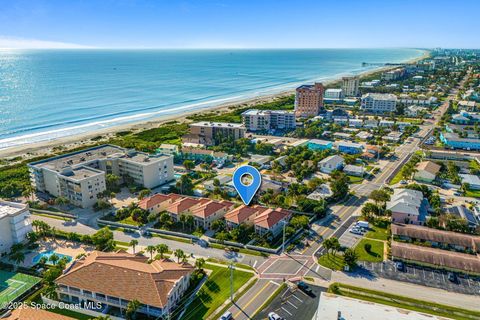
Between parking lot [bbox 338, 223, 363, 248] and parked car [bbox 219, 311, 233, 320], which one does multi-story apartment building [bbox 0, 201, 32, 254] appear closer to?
parked car [bbox 219, 311, 233, 320]

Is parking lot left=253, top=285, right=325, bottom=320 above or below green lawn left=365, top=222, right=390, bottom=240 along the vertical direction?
below

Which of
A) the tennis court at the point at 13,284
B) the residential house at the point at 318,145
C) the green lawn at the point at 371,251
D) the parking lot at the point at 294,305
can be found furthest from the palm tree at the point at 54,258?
the residential house at the point at 318,145

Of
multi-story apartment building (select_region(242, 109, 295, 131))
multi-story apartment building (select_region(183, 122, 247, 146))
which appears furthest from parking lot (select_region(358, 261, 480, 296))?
multi-story apartment building (select_region(242, 109, 295, 131))

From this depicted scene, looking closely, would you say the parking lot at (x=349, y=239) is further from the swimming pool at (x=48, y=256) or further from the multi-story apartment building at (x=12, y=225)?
the multi-story apartment building at (x=12, y=225)

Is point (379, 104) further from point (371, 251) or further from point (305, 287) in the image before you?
point (305, 287)

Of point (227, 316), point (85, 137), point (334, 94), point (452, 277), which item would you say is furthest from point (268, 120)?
point (227, 316)
